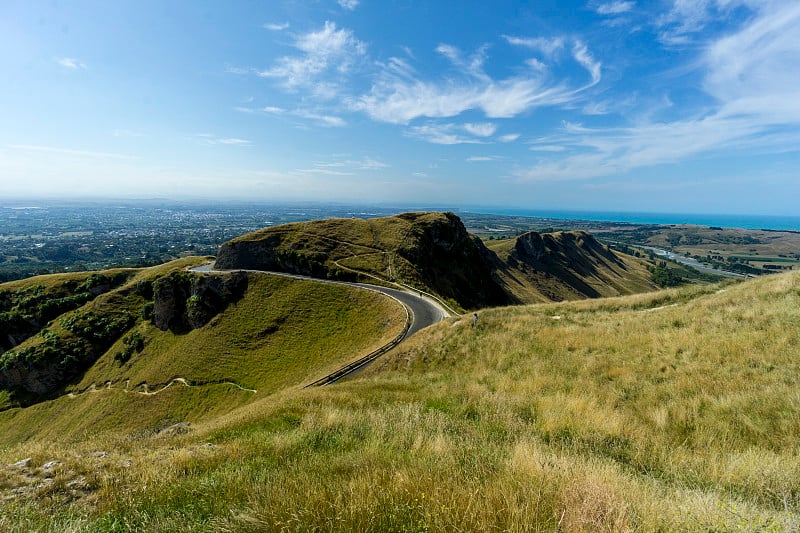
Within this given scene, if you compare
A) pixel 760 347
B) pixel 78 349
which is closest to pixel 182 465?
pixel 760 347

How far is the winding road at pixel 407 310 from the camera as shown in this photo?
23.0 m

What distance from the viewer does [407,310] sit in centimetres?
3397

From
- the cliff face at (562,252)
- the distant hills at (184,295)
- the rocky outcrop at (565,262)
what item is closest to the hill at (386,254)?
the distant hills at (184,295)

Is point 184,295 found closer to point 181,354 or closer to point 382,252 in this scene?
point 181,354

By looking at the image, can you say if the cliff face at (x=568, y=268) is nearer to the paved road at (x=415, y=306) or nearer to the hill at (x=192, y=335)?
the paved road at (x=415, y=306)

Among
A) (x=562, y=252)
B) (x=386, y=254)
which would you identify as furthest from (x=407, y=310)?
(x=562, y=252)

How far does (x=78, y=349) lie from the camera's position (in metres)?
45.2

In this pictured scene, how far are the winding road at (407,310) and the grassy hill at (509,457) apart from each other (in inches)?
460

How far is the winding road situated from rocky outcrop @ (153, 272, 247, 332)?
4483 mm

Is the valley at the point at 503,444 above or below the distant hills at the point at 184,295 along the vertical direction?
above

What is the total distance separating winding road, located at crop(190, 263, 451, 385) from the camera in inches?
906

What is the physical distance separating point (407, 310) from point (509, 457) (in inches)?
1164

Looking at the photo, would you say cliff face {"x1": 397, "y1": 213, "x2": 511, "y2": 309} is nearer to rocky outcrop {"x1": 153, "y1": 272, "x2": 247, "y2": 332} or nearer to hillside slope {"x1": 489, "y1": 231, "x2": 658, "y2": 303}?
hillside slope {"x1": 489, "y1": 231, "x2": 658, "y2": 303}

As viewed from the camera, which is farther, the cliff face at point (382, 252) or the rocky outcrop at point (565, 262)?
the rocky outcrop at point (565, 262)
